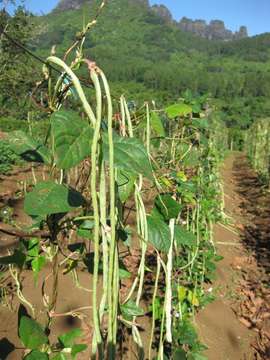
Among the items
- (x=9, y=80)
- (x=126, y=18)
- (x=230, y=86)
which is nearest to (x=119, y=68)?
(x=230, y=86)

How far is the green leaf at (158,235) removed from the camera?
868mm

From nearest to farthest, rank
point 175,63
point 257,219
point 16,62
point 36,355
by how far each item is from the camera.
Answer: point 36,355 < point 257,219 < point 16,62 < point 175,63

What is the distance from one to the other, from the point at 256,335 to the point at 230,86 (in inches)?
2867

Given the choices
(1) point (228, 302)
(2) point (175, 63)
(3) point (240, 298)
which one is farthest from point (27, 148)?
(2) point (175, 63)

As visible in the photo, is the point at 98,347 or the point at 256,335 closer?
the point at 98,347

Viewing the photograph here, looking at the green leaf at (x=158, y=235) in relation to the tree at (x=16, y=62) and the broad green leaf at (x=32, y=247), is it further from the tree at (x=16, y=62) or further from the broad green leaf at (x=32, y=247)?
the tree at (x=16, y=62)

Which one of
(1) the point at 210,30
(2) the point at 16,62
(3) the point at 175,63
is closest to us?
(2) the point at 16,62

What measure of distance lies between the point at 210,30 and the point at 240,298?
20039 cm

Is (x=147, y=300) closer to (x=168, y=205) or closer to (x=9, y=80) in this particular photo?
(x=168, y=205)

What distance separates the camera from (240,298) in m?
3.43

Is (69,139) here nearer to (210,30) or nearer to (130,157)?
(130,157)

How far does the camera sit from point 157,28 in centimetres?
12019

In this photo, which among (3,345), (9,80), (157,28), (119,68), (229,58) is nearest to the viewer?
(3,345)

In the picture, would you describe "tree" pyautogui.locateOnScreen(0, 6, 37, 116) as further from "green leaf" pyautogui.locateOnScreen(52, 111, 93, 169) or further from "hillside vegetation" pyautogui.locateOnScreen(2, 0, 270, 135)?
"hillside vegetation" pyautogui.locateOnScreen(2, 0, 270, 135)
